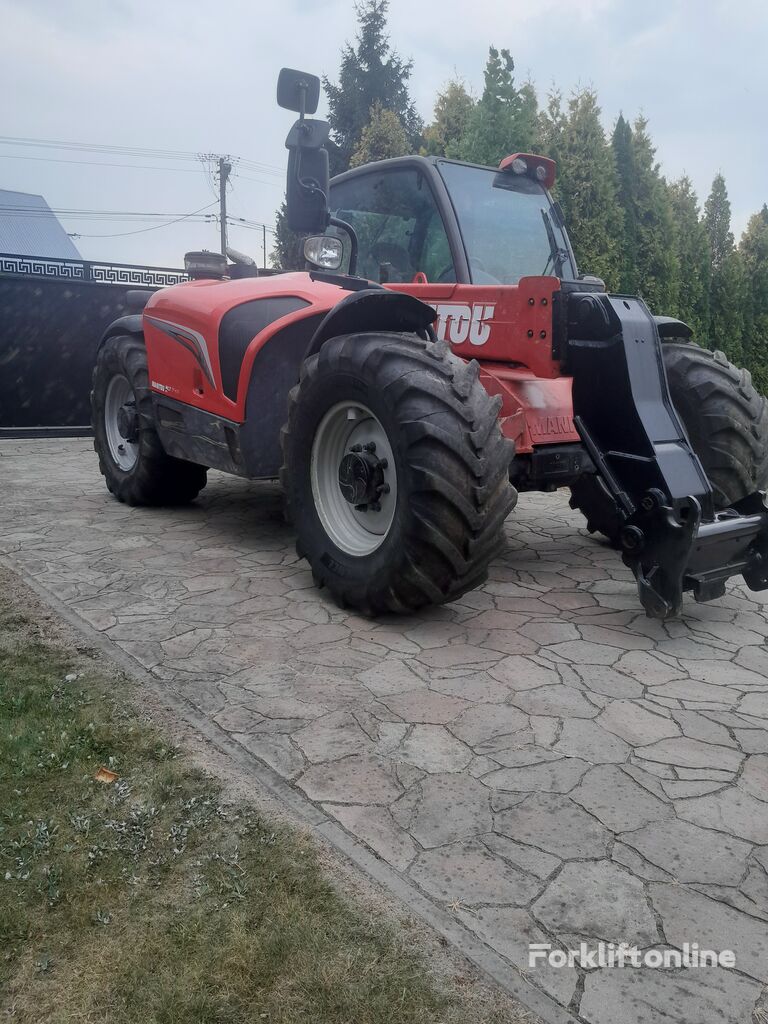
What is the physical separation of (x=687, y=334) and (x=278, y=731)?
3266 mm

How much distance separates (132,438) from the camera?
20.2 ft

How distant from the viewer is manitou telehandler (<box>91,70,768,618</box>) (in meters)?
3.55

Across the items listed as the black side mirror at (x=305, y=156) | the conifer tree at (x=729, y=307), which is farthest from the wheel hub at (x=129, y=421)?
the conifer tree at (x=729, y=307)

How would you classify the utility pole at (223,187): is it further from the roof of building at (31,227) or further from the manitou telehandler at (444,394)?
the manitou telehandler at (444,394)

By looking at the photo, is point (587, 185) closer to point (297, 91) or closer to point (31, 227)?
point (297, 91)

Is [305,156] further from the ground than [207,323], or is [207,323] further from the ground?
[305,156]

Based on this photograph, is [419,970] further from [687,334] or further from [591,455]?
[687,334]

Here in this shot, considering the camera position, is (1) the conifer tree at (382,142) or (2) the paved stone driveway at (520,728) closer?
(2) the paved stone driveway at (520,728)

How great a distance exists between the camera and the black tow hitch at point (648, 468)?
3557 millimetres

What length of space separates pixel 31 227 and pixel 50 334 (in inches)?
986

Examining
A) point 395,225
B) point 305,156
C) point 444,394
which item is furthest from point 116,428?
point 444,394

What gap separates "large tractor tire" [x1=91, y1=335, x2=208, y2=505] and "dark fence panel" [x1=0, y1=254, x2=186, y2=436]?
5.24 m

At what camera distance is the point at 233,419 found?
15.6ft

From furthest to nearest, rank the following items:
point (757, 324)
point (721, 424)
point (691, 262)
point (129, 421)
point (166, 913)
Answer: point (757, 324), point (691, 262), point (129, 421), point (721, 424), point (166, 913)
